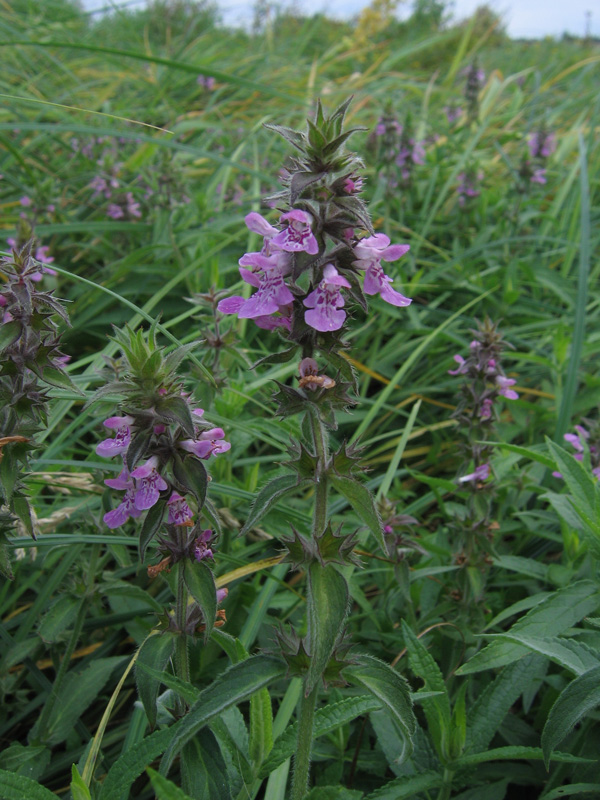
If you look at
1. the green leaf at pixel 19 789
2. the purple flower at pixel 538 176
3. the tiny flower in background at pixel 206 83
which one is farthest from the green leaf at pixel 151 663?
the tiny flower in background at pixel 206 83

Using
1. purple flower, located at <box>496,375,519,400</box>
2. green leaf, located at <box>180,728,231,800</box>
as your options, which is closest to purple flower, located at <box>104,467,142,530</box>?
green leaf, located at <box>180,728,231,800</box>

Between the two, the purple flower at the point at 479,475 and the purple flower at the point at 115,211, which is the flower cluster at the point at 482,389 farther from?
the purple flower at the point at 115,211

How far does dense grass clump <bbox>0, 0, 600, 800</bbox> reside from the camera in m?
1.24

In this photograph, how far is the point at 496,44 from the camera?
496 inches

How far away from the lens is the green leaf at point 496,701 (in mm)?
1568

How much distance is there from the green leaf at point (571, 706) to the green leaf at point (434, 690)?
0.29 meters

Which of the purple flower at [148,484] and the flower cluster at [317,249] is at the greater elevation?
the flower cluster at [317,249]

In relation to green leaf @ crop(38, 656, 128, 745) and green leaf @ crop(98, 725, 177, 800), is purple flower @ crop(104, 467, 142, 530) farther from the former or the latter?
green leaf @ crop(38, 656, 128, 745)

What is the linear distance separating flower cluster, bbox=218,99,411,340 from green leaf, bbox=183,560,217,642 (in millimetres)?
545

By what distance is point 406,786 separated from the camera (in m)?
1.47

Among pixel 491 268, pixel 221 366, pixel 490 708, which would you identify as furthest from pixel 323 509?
pixel 491 268

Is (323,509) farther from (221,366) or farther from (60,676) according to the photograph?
(221,366)

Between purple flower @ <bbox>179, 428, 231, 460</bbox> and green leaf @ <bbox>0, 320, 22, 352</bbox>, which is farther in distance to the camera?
green leaf @ <bbox>0, 320, 22, 352</bbox>

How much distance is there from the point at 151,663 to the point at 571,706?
2.81 feet
